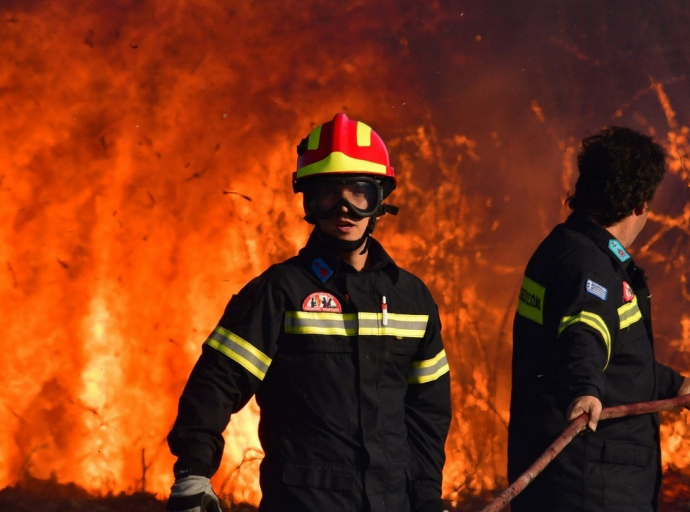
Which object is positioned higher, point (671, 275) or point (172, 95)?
point (172, 95)

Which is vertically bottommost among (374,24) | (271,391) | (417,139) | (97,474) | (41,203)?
(97,474)

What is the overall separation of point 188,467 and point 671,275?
510 cm

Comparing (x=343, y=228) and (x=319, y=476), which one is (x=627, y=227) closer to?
(x=343, y=228)

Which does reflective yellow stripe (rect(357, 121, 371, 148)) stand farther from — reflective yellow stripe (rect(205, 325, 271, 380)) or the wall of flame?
the wall of flame

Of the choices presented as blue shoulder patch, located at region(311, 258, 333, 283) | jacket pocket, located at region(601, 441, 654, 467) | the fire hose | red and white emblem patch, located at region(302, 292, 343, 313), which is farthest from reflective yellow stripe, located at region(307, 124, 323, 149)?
jacket pocket, located at region(601, 441, 654, 467)

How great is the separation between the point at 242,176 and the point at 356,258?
3039mm

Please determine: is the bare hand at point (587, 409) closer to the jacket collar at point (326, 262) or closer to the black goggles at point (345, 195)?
the jacket collar at point (326, 262)

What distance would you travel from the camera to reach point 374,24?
21.4ft

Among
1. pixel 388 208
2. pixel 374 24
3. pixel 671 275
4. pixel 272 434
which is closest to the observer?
pixel 272 434

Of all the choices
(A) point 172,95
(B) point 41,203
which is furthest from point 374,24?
(B) point 41,203

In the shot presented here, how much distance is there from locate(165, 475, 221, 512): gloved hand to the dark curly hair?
1.86m

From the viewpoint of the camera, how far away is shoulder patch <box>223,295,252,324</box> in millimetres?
3008

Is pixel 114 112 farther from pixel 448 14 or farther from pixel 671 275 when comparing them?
pixel 671 275

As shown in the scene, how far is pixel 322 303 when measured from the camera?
3.12m
